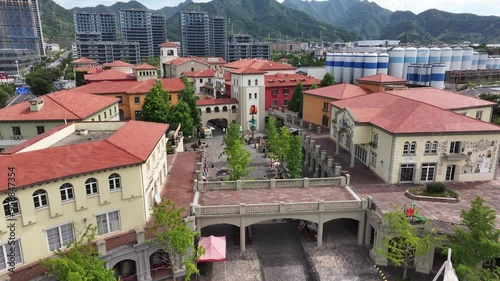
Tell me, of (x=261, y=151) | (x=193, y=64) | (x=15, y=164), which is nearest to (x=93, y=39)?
(x=193, y=64)

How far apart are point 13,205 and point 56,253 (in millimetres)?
3722

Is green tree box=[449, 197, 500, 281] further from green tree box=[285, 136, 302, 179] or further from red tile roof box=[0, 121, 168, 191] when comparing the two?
red tile roof box=[0, 121, 168, 191]

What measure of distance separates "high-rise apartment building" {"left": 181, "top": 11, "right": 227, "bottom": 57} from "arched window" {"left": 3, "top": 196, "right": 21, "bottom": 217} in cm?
17628

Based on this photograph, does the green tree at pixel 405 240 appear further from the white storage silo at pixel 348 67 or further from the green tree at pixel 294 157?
the white storage silo at pixel 348 67

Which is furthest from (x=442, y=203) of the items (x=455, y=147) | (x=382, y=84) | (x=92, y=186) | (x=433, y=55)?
(x=433, y=55)

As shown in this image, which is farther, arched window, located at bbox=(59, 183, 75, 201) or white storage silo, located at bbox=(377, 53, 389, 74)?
white storage silo, located at bbox=(377, 53, 389, 74)

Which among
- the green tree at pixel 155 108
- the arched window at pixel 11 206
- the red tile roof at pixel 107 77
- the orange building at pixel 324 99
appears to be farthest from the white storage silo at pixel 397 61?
the arched window at pixel 11 206

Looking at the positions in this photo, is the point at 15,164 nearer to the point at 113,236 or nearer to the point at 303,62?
the point at 113,236

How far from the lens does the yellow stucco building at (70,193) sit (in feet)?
67.2

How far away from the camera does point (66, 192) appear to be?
74.0 feet

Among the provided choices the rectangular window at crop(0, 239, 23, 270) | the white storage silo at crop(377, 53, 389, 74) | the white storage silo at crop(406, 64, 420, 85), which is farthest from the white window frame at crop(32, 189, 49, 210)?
the white storage silo at crop(377, 53, 389, 74)

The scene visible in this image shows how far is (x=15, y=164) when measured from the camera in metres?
21.0

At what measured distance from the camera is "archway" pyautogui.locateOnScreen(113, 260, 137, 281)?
81.3 feet

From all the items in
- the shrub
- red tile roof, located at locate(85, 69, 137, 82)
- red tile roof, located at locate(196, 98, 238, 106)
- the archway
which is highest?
red tile roof, located at locate(85, 69, 137, 82)
